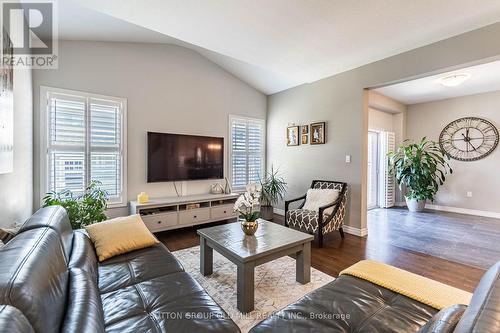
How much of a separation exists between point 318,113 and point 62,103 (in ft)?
13.0

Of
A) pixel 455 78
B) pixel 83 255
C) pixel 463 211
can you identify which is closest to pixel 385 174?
pixel 463 211

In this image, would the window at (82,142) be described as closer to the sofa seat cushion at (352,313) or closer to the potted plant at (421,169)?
the sofa seat cushion at (352,313)

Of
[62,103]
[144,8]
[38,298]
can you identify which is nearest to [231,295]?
[38,298]

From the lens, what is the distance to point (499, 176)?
15.8ft

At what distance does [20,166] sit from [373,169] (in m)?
6.48

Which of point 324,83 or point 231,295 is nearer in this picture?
point 231,295

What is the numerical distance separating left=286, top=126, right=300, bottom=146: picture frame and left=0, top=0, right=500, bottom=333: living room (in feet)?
0.09

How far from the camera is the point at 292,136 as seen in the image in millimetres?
4738

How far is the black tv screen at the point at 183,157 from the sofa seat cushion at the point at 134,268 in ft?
6.89

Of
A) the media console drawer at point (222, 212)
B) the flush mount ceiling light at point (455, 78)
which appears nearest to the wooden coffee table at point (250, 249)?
the media console drawer at point (222, 212)

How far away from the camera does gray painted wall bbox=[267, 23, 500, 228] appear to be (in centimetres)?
267

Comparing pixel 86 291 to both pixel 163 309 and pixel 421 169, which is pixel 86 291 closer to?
pixel 163 309

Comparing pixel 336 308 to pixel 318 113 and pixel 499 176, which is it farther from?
pixel 499 176

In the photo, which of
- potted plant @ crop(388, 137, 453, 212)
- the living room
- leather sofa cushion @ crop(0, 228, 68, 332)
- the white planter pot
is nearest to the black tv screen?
the living room
